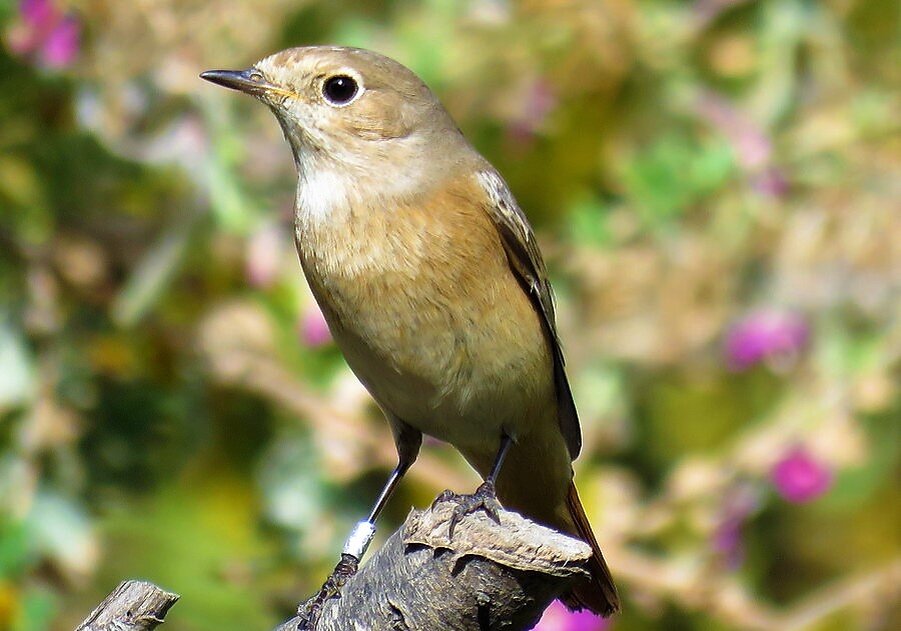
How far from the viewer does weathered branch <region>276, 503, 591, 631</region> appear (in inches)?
91.6

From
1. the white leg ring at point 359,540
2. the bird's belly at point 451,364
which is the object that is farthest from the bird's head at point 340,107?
the white leg ring at point 359,540

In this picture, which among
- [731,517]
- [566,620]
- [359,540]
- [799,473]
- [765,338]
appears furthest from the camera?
[765,338]

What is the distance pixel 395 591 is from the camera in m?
2.44

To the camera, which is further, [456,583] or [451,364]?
[451,364]

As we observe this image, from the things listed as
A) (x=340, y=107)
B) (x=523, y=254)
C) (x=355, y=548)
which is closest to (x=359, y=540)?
(x=355, y=548)

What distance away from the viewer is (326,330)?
455 centimetres

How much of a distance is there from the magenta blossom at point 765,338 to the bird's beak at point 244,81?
6.95ft

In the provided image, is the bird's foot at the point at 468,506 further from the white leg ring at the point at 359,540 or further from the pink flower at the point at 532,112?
the pink flower at the point at 532,112

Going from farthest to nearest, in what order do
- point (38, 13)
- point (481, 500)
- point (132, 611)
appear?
point (38, 13) < point (481, 500) < point (132, 611)

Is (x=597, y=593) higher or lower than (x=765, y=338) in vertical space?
lower

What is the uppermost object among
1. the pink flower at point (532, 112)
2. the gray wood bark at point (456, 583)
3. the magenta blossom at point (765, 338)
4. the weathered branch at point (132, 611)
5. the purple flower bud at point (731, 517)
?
the pink flower at point (532, 112)

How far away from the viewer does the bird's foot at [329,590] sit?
286cm

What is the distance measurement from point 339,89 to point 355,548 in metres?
1.09

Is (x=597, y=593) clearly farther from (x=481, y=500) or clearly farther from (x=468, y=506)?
(x=468, y=506)
